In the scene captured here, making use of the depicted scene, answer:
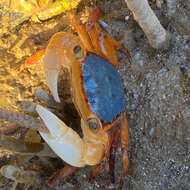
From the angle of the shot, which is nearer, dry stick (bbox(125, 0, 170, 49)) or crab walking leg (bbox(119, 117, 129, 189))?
dry stick (bbox(125, 0, 170, 49))

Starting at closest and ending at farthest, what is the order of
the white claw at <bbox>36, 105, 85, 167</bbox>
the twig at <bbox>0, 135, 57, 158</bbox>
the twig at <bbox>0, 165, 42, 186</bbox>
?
the white claw at <bbox>36, 105, 85, 167</bbox>, the twig at <bbox>0, 135, 57, 158</bbox>, the twig at <bbox>0, 165, 42, 186</bbox>

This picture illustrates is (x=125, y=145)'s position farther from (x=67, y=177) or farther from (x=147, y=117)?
(x=67, y=177)

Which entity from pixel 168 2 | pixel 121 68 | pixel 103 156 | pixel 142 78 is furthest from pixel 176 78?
pixel 103 156

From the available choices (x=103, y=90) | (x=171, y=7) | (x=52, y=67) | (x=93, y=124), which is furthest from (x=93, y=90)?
(x=171, y=7)

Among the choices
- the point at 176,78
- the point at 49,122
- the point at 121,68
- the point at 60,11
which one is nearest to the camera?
the point at 49,122

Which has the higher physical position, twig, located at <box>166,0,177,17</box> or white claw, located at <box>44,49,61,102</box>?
white claw, located at <box>44,49,61,102</box>

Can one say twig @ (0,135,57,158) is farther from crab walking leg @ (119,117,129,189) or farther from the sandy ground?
crab walking leg @ (119,117,129,189)

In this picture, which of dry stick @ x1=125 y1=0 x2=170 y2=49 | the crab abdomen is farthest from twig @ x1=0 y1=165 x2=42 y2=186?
dry stick @ x1=125 y1=0 x2=170 y2=49

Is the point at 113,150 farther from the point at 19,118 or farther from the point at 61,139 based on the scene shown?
the point at 19,118
